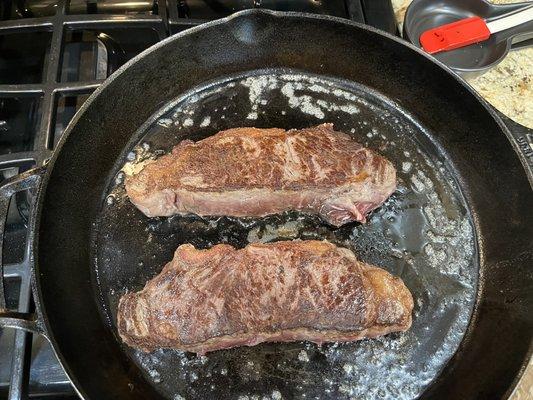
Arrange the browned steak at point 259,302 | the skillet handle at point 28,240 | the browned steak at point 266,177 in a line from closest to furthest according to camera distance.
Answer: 1. the skillet handle at point 28,240
2. the browned steak at point 259,302
3. the browned steak at point 266,177

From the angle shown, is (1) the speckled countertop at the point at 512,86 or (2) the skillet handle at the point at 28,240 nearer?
(2) the skillet handle at the point at 28,240

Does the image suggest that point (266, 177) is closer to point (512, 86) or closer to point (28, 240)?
point (28, 240)

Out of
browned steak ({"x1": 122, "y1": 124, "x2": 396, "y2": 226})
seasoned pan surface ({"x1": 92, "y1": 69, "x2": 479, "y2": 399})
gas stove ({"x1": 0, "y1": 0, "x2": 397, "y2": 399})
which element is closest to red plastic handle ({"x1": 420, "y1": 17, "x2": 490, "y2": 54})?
gas stove ({"x1": 0, "y1": 0, "x2": 397, "y2": 399})

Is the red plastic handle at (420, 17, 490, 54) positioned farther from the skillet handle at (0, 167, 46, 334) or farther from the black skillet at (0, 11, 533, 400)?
the skillet handle at (0, 167, 46, 334)

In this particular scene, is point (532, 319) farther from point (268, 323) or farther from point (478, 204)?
point (268, 323)

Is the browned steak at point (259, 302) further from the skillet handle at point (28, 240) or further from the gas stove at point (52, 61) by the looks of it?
the gas stove at point (52, 61)

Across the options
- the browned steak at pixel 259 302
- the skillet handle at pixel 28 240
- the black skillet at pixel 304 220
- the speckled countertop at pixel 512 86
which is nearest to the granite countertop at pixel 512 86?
the speckled countertop at pixel 512 86

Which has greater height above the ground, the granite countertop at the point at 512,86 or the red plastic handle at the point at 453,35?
the red plastic handle at the point at 453,35
